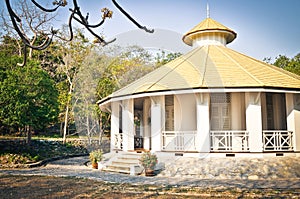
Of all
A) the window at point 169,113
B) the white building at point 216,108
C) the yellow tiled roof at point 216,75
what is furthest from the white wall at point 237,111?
the window at point 169,113

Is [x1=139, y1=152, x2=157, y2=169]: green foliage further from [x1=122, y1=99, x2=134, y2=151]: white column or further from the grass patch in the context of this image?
the grass patch

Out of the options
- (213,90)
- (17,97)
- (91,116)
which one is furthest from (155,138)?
(91,116)

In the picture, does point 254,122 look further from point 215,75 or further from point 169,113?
point 169,113

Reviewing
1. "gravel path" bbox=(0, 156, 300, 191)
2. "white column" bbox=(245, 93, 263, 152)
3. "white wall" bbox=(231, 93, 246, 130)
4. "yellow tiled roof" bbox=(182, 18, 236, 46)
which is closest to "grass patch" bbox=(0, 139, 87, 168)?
"gravel path" bbox=(0, 156, 300, 191)

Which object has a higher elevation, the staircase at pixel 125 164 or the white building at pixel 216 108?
the white building at pixel 216 108

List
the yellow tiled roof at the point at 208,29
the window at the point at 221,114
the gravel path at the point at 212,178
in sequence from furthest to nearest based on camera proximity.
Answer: the yellow tiled roof at the point at 208,29 → the window at the point at 221,114 → the gravel path at the point at 212,178

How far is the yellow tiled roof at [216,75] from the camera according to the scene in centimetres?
1188

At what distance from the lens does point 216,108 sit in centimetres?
1350

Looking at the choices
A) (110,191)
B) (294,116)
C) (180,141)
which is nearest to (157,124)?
(180,141)

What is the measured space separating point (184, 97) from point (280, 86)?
13.0ft

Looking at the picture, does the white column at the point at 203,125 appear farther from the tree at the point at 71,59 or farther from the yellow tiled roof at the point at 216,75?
the tree at the point at 71,59

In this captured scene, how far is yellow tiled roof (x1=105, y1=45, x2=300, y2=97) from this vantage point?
1188 centimetres

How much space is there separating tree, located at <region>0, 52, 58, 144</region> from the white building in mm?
2806

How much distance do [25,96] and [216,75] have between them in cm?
887
